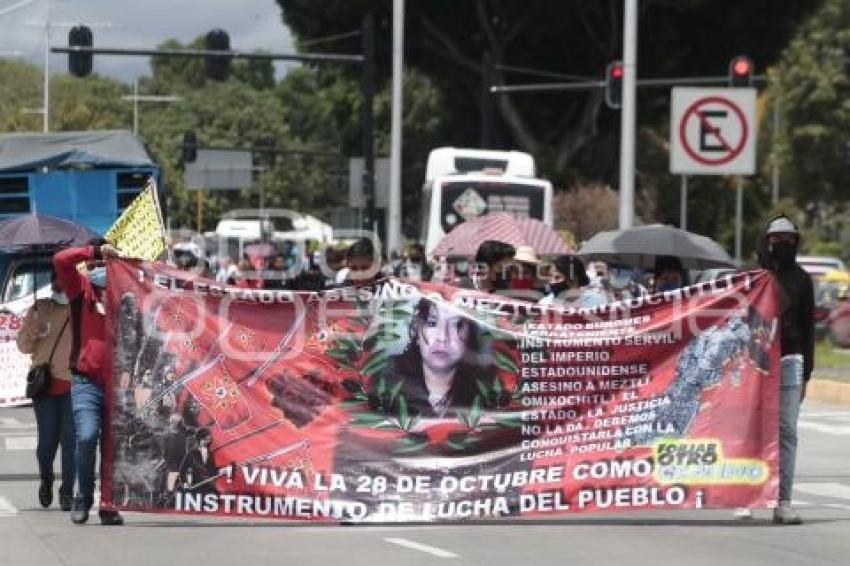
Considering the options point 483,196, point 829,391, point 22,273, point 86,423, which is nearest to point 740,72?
point 829,391

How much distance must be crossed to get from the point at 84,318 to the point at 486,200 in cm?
2544

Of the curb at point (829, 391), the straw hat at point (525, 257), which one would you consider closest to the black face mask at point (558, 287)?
the straw hat at point (525, 257)

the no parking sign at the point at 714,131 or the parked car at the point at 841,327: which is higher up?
the no parking sign at the point at 714,131

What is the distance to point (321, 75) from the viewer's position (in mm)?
75812

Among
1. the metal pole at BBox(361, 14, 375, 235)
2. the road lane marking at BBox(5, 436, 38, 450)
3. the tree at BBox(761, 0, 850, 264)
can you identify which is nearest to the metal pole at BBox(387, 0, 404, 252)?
the metal pole at BBox(361, 14, 375, 235)

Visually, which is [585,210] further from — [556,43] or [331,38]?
[331,38]

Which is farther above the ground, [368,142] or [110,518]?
[368,142]

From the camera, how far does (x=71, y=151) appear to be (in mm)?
30109

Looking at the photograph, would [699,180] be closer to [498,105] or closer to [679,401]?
[498,105]

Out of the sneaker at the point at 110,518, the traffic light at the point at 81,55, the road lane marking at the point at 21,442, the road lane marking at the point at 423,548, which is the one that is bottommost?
the road lane marking at the point at 21,442

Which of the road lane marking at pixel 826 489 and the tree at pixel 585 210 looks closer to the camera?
Result: the road lane marking at pixel 826 489

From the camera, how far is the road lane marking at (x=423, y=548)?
11.2 metres

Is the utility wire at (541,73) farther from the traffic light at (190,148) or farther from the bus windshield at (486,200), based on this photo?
the bus windshield at (486,200)

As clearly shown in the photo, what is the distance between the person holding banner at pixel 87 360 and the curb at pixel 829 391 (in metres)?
14.8
